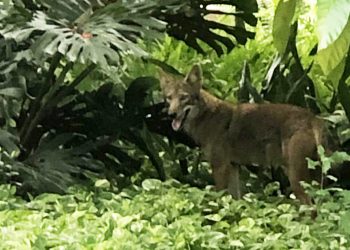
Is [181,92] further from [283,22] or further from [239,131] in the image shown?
[283,22]

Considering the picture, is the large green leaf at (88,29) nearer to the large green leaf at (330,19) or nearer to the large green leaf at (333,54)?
the large green leaf at (333,54)

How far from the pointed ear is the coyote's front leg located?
12.9 inches

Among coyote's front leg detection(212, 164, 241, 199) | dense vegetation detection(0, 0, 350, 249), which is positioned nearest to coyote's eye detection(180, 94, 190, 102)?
dense vegetation detection(0, 0, 350, 249)

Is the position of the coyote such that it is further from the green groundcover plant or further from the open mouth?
the green groundcover plant

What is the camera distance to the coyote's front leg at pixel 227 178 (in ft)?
11.6

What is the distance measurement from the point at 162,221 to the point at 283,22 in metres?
1.35

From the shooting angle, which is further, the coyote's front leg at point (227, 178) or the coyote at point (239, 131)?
the coyote's front leg at point (227, 178)

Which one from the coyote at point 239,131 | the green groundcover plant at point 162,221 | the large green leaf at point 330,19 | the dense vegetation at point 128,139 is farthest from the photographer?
the coyote at point 239,131

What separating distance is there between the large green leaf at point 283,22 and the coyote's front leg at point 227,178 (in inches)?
22.4

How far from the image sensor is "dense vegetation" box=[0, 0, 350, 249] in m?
2.44

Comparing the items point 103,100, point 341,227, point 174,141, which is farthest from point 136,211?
point 174,141

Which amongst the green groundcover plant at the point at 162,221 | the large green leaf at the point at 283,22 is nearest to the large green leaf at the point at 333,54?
the green groundcover plant at the point at 162,221

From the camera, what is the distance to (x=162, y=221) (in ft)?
8.63

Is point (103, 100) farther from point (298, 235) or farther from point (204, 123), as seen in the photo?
point (298, 235)
